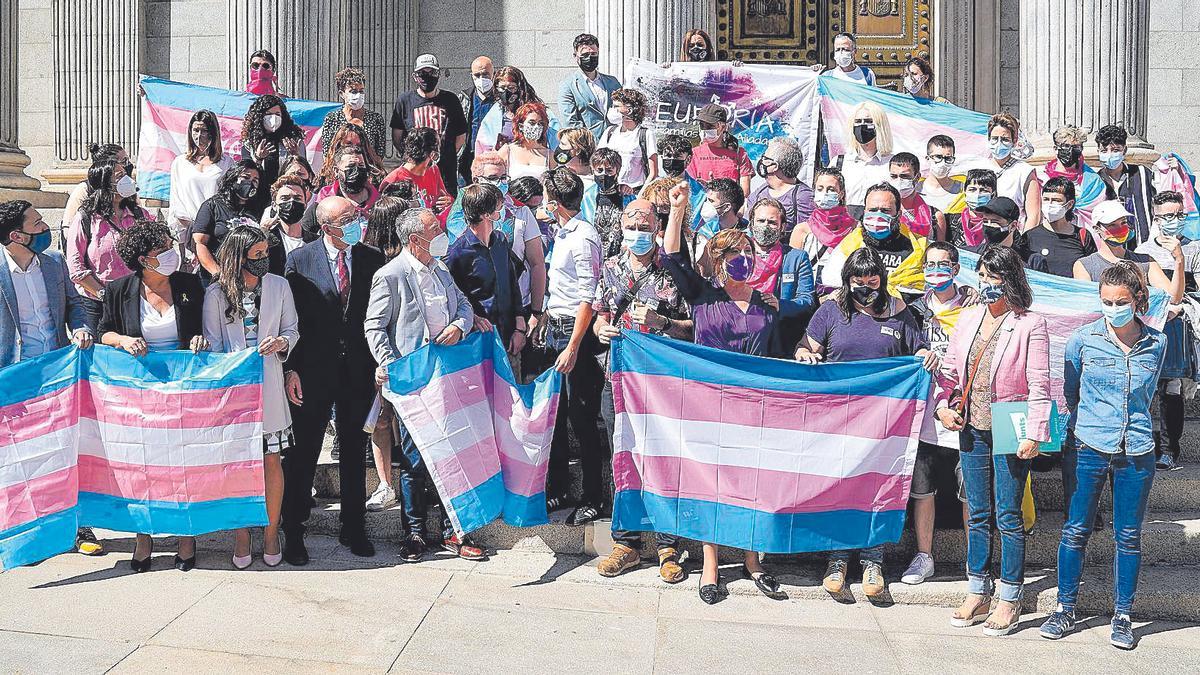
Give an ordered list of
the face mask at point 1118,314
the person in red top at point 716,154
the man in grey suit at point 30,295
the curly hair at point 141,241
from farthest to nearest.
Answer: the person in red top at point 716,154 → the man in grey suit at point 30,295 → the curly hair at point 141,241 → the face mask at point 1118,314

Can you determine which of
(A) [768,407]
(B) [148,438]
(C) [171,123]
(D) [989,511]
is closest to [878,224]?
(A) [768,407]

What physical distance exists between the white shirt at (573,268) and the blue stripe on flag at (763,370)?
1.84 feet

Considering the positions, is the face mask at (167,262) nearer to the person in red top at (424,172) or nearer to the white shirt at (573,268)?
the person in red top at (424,172)

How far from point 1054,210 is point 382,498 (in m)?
4.98

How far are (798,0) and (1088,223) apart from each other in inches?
234

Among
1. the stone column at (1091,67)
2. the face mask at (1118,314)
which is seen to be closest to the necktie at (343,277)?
the face mask at (1118,314)

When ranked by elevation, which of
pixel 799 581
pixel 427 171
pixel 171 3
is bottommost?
pixel 799 581

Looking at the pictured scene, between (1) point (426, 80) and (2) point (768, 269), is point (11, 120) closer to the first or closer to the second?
(1) point (426, 80)

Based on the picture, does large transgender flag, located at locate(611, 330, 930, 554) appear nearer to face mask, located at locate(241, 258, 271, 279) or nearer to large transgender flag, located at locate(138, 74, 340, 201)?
face mask, located at locate(241, 258, 271, 279)

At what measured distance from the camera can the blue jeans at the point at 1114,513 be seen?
261 inches

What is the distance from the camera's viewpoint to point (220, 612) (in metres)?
6.64

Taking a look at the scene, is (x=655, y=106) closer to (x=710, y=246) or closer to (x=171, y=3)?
(x=710, y=246)

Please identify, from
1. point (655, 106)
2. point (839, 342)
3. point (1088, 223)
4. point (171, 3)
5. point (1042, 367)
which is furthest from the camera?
point (171, 3)

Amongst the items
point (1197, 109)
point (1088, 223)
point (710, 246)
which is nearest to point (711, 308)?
point (710, 246)
